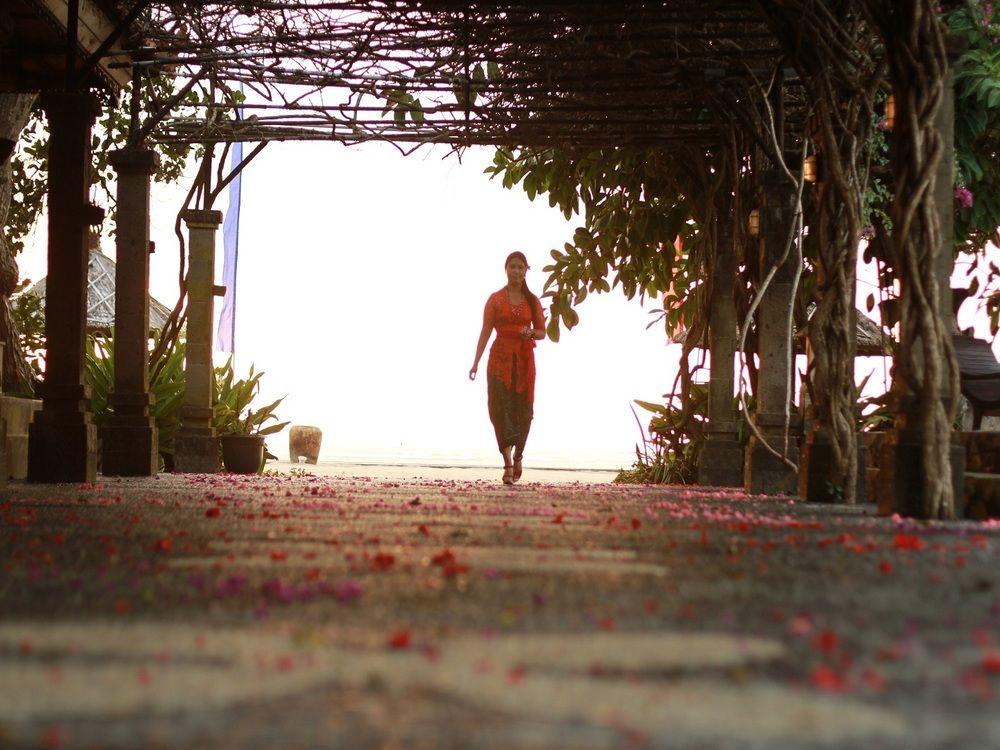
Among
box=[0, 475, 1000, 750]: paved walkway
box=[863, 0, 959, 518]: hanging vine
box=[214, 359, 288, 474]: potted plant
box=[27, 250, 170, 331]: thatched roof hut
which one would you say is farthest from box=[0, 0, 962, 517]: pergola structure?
box=[27, 250, 170, 331]: thatched roof hut

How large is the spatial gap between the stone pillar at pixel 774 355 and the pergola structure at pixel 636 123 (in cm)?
2

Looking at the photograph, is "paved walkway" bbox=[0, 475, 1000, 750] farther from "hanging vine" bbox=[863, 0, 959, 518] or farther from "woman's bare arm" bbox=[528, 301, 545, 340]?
"woman's bare arm" bbox=[528, 301, 545, 340]

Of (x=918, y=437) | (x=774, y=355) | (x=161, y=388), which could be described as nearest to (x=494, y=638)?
(x=918, y=437)

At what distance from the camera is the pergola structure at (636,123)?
5.44 meters

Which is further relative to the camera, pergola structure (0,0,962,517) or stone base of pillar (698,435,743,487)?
stone base of pillar (698,435,743,487)

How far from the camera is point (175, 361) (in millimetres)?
12500

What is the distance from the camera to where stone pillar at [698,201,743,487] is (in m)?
10.7

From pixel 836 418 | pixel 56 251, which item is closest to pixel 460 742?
pixel 836 418

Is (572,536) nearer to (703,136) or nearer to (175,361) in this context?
(703,136)

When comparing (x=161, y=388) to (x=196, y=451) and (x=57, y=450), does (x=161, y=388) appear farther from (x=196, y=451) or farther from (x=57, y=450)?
(x=57, y=450)

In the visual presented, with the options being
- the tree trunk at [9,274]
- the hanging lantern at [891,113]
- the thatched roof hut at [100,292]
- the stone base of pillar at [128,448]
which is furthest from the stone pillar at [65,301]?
the thatched roof hut at [100,292]

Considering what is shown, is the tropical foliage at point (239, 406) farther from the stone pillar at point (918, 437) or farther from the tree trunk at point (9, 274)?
the stone pillar at point (918, 437)

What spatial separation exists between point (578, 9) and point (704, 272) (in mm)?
3449

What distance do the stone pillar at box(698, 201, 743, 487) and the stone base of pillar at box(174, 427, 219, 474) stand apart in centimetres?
468
